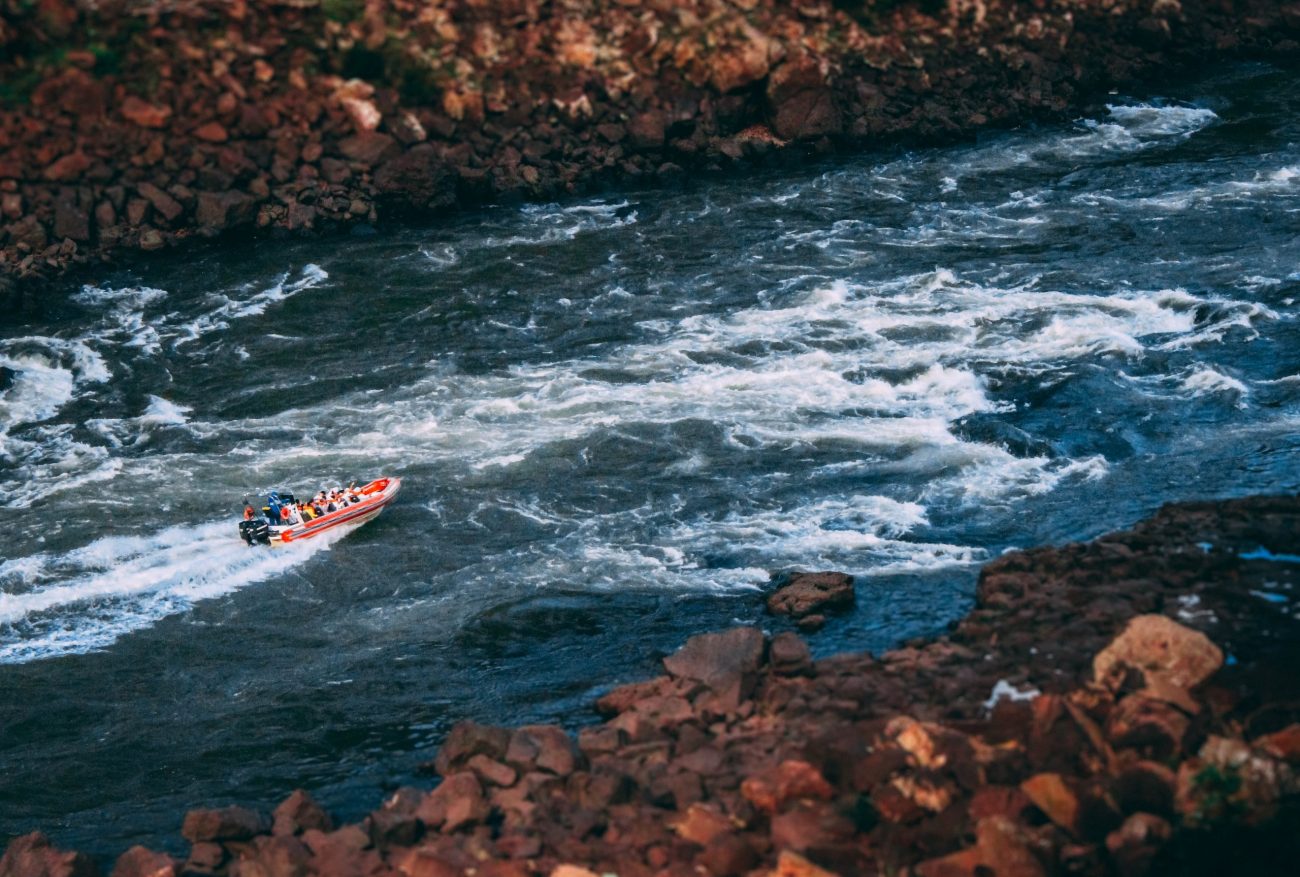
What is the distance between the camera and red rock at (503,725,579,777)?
18266 millimetres

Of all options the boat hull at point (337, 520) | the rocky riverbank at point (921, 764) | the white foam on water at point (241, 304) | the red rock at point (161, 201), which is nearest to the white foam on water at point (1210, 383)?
the rocky riverbank at point (921, 764)

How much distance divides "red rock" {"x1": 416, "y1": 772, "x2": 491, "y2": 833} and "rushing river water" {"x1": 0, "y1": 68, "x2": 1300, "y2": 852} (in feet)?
6.57

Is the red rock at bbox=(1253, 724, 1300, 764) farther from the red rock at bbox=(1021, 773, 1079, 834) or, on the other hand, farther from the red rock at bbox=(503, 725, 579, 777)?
the red rock at bbox=(503, 725, 579, 777)

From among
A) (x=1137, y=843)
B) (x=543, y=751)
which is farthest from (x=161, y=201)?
(x=1137, y=843)

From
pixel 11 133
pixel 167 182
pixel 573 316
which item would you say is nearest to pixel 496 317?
pixel 573 316

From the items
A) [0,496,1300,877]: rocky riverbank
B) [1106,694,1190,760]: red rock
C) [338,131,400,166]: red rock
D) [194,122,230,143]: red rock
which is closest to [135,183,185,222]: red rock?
[194,122,230,143]: red rock

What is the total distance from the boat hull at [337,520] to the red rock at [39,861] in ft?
28.3

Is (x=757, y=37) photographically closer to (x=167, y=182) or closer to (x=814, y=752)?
(x=167, y=182)

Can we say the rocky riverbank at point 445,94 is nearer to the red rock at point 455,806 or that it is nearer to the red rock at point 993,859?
the red rock at point 455,806

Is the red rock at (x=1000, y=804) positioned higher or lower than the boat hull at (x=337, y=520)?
higher

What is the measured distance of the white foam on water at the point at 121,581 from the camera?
2481 centimetres

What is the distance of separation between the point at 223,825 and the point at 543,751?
381cm

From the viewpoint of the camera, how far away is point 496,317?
36.3 m

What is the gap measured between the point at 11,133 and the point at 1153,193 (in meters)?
29.6
